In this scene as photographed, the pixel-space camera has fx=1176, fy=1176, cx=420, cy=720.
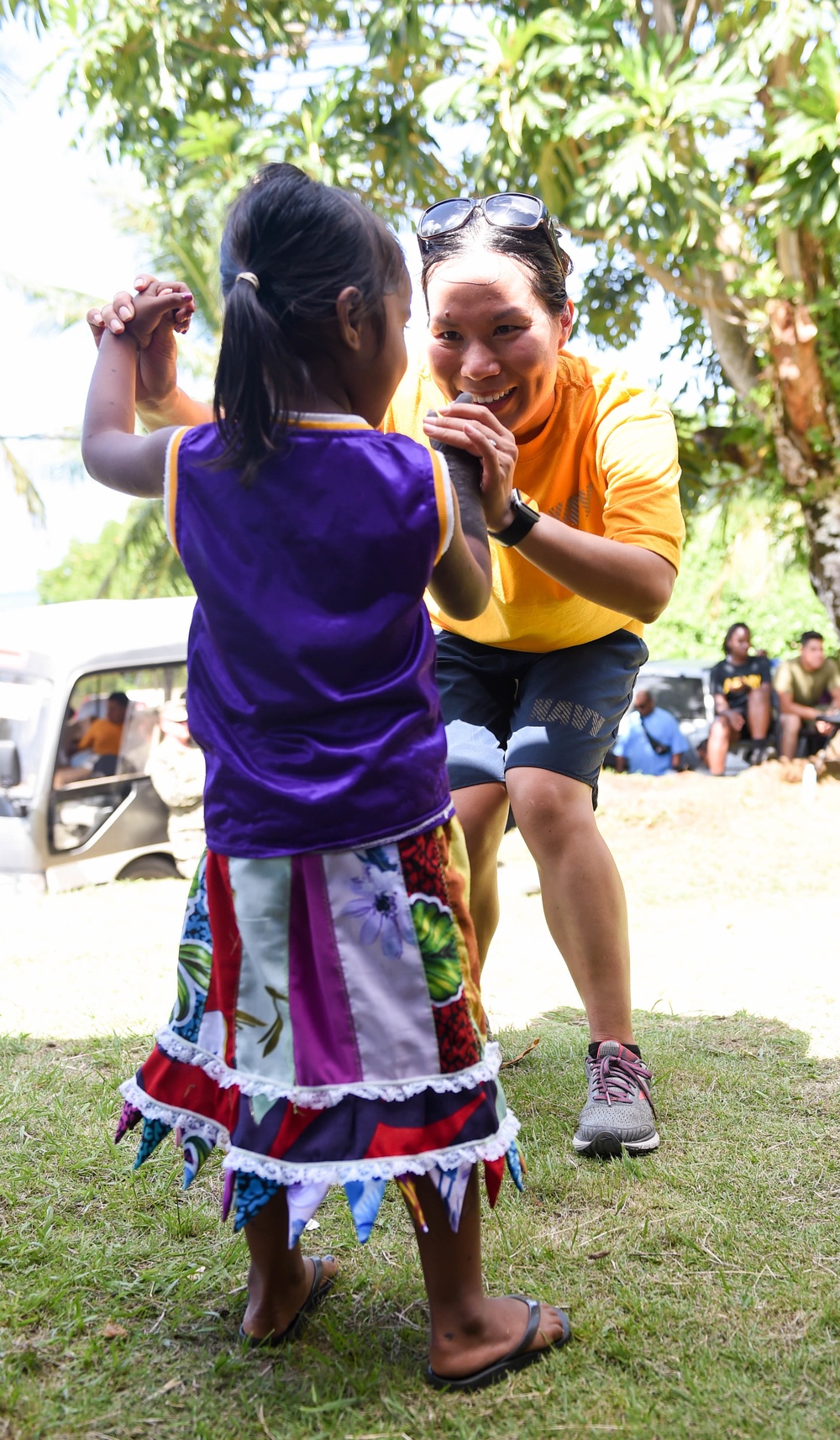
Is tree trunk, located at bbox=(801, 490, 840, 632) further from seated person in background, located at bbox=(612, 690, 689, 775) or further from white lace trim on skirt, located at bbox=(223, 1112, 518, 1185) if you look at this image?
white lace trim on skirt, located at bbox=(223, 1112, 518, 1185)

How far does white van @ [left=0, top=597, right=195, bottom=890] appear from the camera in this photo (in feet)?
25.7

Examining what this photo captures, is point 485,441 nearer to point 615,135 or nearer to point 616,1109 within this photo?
point 616,1109

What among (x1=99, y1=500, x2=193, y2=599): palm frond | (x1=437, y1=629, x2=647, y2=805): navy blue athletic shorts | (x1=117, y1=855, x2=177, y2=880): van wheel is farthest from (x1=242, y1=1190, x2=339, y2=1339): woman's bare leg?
(x1=99, y1=500, x2=193, y2=599): palm frond

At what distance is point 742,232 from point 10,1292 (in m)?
8.98

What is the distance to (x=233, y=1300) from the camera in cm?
186

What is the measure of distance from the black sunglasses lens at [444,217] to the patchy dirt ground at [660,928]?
2.22 m

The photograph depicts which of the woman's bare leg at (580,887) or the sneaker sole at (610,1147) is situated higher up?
the woman's bare leg at (580,887)

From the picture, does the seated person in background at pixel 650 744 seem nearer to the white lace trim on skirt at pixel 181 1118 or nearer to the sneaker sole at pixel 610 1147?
the sneaker sole at pixel 610 1147

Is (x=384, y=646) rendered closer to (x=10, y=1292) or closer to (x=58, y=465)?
(x=10, y=1292)

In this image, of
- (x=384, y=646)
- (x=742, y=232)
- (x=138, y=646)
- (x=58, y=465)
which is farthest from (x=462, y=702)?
(x=58, y=465)

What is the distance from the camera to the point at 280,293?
1531 millimetres

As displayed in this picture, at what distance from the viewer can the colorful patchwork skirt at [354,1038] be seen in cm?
152

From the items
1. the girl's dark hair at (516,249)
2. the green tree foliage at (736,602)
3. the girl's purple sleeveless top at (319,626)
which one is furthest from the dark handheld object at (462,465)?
the green tree foliage at (736,602)

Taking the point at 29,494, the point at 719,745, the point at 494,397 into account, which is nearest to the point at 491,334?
the point at 494,397
